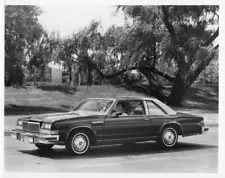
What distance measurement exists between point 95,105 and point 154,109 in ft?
4.41

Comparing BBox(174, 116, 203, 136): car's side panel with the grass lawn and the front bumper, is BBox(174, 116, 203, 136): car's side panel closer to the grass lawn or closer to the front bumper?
the grass lawn

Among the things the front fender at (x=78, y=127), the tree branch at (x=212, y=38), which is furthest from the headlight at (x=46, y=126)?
the tree branch at (x=212, y=38)

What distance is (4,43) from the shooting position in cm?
925

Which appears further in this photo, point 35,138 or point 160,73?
point 160,73

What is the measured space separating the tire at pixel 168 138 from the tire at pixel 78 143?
5.72 feet

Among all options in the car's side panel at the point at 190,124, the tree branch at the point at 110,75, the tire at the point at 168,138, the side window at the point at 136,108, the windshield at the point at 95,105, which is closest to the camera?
the windshield at the point at 95,105

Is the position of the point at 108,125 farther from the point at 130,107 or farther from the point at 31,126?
the point at 31,126

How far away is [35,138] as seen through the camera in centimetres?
726

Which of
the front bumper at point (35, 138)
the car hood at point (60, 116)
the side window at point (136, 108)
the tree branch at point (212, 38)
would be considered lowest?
the front bumper at point (35, 138)

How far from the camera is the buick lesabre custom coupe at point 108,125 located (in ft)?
23.9

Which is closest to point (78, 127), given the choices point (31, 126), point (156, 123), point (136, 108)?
point (31, 126)

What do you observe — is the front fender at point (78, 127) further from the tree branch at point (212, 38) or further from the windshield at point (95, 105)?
the tree branch at point (212, 38)

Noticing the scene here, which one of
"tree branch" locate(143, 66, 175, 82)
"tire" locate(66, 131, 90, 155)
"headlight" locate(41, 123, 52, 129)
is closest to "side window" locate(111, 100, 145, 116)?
"tire" locate(66, 131, 90, 155)

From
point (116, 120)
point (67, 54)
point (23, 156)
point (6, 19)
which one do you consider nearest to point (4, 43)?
point (6, 19)
